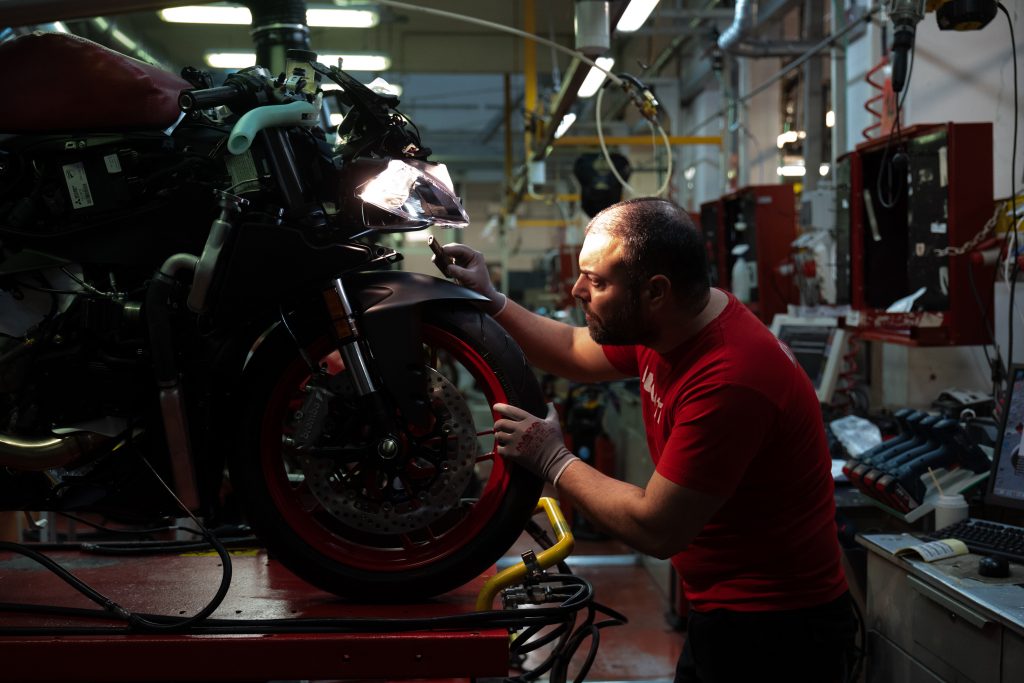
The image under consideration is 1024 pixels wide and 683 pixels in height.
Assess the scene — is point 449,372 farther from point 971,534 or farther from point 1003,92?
point 971,534

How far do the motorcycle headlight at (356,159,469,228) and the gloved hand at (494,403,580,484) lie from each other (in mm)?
403

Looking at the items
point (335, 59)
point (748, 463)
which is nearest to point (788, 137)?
point (335, 59)

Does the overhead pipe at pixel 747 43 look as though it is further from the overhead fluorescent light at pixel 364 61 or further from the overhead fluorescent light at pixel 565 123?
the overhead fluorescent light at pixel 364 61

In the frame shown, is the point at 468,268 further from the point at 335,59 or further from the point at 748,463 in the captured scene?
the point at 335,59

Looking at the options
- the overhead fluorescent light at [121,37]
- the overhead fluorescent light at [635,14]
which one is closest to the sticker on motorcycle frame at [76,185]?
the overhead fluorescent light at [635,14]

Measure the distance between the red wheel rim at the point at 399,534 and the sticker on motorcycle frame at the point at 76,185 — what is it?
54cm

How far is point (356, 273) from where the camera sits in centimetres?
185

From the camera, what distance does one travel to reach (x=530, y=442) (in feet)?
5.63

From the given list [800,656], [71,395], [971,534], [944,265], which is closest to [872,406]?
[944,265]

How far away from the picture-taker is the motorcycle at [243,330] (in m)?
1.76

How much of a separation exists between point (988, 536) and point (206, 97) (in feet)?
7.52

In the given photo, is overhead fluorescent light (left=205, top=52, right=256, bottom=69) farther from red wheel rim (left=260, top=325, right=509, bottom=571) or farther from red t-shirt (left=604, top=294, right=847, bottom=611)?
red t-shirt (left=604, top=294, right=847, bottom=611)

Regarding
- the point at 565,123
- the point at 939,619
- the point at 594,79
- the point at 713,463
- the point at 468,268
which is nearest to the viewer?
the point at 713,463

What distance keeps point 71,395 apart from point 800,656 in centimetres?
164
